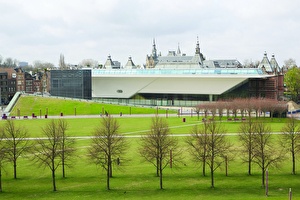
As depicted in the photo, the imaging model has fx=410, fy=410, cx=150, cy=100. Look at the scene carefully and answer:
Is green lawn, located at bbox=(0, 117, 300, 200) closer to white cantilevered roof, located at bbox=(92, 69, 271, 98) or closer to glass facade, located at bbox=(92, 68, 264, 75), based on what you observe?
white cantilevered roof, located at bbox=(92, 69, 271, 98)

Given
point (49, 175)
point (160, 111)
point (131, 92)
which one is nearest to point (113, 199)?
point (49, 175)

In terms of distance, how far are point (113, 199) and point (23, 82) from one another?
95816 mm

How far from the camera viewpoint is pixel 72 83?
284ft

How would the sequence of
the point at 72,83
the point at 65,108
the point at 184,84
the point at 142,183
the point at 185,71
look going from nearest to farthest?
the point at 142,183, the point at 65,108, the point at 72,83, the point at 185,71, the point at 184,84

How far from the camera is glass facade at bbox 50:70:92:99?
8638cm

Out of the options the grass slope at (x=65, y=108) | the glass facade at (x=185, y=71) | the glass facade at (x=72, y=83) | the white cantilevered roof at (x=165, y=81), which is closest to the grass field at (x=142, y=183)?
the grass slope at (x=65, y=108)

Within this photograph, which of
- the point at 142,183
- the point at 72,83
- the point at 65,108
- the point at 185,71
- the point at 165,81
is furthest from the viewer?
the point at 165,81

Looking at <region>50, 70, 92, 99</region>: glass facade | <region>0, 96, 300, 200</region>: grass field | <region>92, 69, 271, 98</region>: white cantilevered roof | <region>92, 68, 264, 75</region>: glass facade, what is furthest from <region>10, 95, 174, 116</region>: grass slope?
<region>0, 96, 300, 200</region>: grass field

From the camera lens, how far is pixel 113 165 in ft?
97.0

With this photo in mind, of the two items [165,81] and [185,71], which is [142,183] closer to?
[185,71]

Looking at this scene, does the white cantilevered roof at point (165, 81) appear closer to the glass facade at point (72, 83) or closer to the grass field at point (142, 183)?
the glass facade at point (72, 83)

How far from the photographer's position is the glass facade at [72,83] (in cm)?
8638

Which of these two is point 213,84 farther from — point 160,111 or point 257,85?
point 160,111

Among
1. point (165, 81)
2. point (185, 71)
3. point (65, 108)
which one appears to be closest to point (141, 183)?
point (65, 108)
